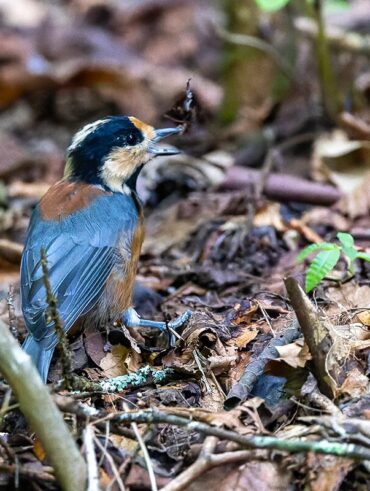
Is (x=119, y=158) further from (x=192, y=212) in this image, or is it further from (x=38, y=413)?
(x=38, y=413)

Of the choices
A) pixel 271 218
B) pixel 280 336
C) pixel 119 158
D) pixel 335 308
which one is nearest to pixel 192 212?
pixel 271 218

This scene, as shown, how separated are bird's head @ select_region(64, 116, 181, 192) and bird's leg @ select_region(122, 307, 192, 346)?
82 centimetres

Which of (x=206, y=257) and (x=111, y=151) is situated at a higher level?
(x=111, y=151)

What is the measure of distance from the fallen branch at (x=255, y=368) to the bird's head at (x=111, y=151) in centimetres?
171

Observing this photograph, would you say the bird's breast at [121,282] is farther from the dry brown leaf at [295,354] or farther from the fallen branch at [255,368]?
the dry brown leaf at [295,354]

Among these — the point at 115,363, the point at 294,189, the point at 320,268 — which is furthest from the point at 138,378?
the point at 294,189

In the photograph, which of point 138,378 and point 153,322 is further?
point 153,322

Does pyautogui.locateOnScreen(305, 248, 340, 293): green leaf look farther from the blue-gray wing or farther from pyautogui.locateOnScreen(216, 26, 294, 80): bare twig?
pyautogui.locateOnScreen(216, 26, 294, 80): bare twig

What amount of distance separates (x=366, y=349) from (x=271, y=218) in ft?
7.31

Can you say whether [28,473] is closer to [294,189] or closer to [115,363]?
[115,363]

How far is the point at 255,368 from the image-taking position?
374 centimetres

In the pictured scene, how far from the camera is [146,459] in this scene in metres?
3.18

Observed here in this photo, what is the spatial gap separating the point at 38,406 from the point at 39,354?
114 centimetres

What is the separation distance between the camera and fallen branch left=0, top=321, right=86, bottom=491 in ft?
9.48
